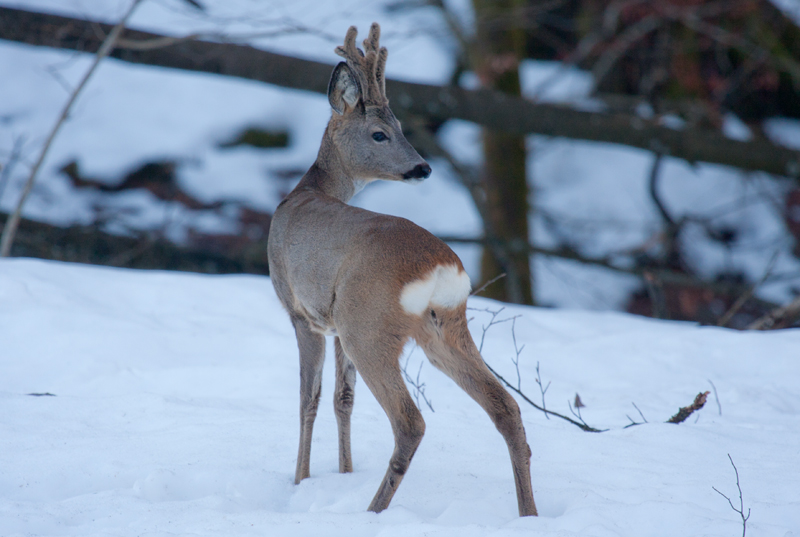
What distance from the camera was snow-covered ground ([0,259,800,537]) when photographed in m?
2.69

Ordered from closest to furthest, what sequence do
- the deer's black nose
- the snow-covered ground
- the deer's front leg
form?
1. the snow-covered ground
2. the deer's front leg
3. the deer's black nose

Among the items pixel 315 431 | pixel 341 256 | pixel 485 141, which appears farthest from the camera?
pixel 485 141

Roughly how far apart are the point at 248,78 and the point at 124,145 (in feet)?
14.9

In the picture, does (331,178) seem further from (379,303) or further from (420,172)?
(379,303)

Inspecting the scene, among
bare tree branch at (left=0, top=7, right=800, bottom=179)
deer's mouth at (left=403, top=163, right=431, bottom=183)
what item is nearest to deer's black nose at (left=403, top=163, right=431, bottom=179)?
deer's mouth at (left=403, top=163, right=431, bottom=183)

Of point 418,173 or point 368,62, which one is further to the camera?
point 368,62

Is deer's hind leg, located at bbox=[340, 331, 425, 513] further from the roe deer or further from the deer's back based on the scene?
the deer's back

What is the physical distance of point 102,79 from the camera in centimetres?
1212

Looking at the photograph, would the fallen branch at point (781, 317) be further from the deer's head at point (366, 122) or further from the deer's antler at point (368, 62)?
the deer's antler at point (368, 62)

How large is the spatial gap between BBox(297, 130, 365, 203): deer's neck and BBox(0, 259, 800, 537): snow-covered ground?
4.21 feet

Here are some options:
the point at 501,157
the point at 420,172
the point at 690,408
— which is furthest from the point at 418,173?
the point at 501,157

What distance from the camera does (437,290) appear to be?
2805 millimetres

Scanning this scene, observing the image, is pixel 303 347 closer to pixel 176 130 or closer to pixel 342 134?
pixel 342 134

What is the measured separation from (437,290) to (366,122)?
1356 mm
